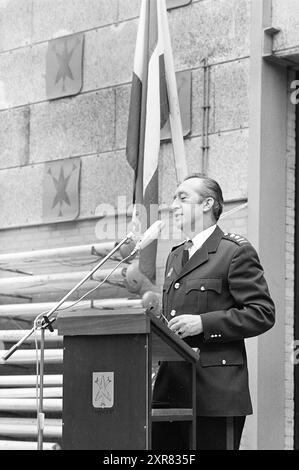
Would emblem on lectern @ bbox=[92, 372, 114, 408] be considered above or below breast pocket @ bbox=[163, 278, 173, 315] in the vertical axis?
below

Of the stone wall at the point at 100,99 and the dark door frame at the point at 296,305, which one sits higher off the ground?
the stone wall at the point at 100,99

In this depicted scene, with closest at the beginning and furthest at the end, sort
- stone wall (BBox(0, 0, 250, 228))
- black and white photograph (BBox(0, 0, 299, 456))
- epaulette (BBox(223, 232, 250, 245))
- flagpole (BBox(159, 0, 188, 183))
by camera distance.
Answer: black and white photograph (BBox(0, 0, 299, 456))
epaulette (BBox(223, 232, 250, 245))
flagpole (BBox(159, 0, 188, 183))
stone wall (BBox(0, 0, 250, 228))

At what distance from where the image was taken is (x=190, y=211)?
4398 mm

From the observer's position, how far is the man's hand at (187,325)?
4078 millimetres

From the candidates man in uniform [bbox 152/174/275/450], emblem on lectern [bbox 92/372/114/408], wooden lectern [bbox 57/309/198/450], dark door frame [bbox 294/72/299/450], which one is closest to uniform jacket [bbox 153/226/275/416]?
man in uniform [bbox 152/174/275/450]

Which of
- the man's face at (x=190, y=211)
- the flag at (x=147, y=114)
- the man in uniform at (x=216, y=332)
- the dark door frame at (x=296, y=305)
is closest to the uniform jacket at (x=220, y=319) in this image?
the man in uniform at (x=216, y=332)

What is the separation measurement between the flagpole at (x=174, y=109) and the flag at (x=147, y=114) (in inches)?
1.2

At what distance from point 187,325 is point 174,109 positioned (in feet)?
9.17

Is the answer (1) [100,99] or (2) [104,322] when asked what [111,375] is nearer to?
(2) [104,322]

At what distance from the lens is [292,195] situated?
665 centimetres

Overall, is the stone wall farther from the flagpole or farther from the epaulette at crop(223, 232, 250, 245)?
the epaulette at crop(223, 232, 250, 245)

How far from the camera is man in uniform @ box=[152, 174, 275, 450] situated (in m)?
4.11

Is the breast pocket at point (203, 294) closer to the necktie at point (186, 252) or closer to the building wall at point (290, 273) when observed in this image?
the necktie at point (186, 252)

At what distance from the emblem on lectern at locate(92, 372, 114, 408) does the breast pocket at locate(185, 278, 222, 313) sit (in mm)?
625
